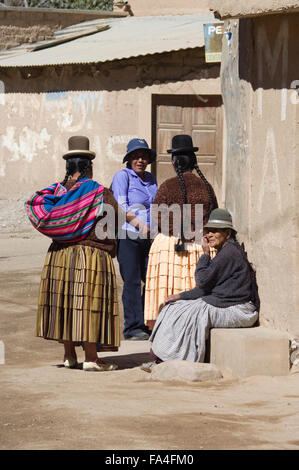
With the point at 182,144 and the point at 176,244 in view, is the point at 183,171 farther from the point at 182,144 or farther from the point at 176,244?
the point at 176,244

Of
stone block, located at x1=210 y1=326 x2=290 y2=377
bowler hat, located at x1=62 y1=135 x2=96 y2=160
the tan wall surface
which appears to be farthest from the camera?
the tan wall surface

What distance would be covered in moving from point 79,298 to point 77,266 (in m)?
0.22

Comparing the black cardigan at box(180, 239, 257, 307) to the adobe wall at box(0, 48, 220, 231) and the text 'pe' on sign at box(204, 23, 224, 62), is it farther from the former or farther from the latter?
the adobe wall at box(0, 48, 220, 231)

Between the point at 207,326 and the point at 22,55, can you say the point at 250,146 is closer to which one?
the point at 207,326

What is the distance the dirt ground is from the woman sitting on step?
0.32 m

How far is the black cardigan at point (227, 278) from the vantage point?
6.73 metres

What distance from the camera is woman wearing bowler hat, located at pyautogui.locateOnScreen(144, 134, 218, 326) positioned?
740cm

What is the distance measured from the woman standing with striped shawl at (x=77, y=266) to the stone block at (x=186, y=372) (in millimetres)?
459

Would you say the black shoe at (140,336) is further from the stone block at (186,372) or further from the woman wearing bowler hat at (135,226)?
the stone block at (186,372)

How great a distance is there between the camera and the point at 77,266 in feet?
22.5

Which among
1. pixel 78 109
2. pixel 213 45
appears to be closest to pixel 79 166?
pixel 213 45

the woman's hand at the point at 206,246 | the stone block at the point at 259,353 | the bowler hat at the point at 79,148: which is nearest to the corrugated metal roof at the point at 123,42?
the bowler hat at the point at 79,148

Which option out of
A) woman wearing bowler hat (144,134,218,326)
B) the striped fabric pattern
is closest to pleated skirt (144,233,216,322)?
woman wearing bowler hat (144,134,218,326)
